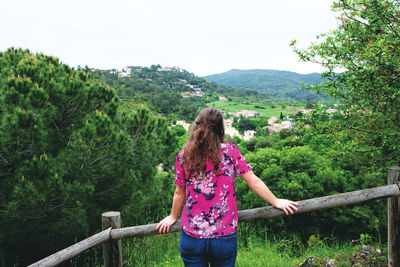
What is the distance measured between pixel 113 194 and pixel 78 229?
1.01 m

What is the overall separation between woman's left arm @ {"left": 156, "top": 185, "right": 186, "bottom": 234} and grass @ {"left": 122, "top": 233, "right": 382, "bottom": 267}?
1.23m

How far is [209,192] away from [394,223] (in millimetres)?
1672

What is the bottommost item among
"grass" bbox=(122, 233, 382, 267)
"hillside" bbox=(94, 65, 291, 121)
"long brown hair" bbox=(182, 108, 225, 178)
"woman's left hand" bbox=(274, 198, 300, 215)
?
"grass" bbox=(122, 233, 382, 267)

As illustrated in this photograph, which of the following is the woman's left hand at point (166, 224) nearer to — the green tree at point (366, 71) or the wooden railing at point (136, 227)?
the wooden railing at point (136, 227)

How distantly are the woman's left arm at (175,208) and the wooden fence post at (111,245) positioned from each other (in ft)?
0.97

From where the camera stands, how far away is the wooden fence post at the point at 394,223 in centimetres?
218

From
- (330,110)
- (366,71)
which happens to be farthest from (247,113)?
(366,71)

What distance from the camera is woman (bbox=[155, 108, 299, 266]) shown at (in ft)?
4.89

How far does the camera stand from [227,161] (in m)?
1.52

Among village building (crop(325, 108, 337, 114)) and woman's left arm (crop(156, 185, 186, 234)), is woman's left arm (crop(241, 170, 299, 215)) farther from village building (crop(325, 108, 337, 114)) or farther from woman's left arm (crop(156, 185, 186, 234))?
Answer: village building (crop(325, 108, 337, 114))

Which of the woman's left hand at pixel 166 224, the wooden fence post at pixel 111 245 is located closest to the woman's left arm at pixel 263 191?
the woman's left hand at pixel 166 224

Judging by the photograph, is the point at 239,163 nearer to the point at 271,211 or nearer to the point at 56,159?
the point at 271,211

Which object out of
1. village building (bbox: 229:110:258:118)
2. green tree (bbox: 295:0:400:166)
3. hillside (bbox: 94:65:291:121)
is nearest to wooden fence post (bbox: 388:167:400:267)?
green tree (bbox: 295:0:400:166)

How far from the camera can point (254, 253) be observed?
3170 mm
